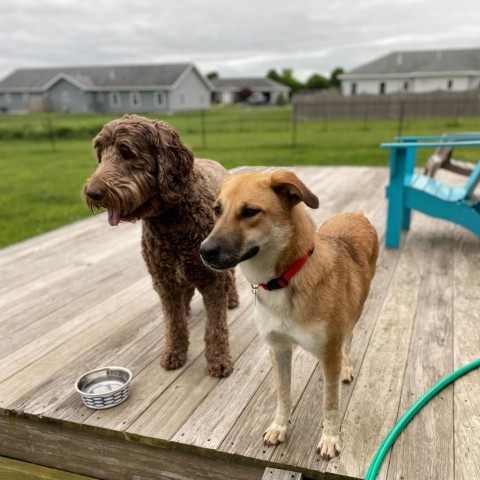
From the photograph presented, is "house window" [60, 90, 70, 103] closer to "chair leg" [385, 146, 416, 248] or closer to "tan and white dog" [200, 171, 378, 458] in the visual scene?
"chair leg" [385, 146, 416, 248]

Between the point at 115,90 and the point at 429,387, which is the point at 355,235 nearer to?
the point at 429,387

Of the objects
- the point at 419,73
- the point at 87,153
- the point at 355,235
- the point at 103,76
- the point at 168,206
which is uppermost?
the point at 103,76

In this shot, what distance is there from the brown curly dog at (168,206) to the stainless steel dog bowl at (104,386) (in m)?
0.32

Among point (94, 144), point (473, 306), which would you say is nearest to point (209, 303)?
point (94, 144)

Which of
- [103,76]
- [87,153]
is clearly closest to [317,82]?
[103,76]

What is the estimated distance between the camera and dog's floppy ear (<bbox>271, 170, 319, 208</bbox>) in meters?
1.95

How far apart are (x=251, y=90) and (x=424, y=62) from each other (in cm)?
3594

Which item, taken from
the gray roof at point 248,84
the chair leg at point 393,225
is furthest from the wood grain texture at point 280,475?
the gray roof at point 248,84

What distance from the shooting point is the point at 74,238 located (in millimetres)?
5988

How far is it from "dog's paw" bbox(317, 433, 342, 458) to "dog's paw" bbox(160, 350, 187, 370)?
3.89 ft

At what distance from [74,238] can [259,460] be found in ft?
14.8

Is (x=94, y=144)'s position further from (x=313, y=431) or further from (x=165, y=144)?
(x=313, y=431)

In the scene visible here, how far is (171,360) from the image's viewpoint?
311 cm

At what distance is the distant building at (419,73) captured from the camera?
4741cm
